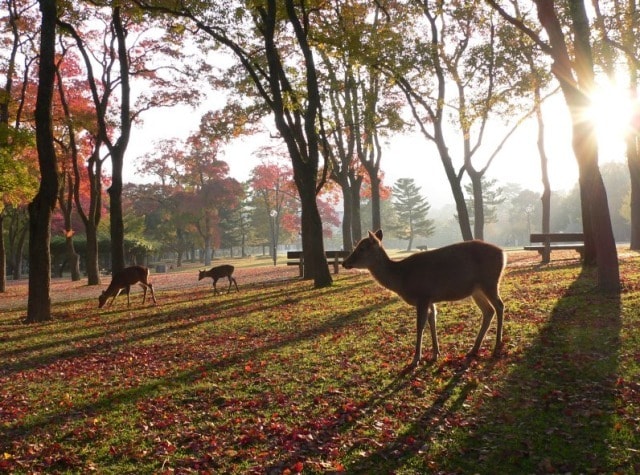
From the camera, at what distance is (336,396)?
6645mm

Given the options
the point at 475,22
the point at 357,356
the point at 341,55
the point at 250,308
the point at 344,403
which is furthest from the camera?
the point at 475,22

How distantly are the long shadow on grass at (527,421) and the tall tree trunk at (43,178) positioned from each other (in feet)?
43.2

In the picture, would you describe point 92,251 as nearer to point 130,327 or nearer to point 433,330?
point 130,327

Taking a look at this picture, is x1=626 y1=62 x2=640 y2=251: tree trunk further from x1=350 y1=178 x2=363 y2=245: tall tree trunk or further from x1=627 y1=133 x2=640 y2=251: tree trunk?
x1=350 y1=178 x2=363 y2=245: tall tree trunk

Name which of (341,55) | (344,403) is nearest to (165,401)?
(344,403)

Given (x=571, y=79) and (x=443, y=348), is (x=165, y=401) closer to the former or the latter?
(x=443, y=348)

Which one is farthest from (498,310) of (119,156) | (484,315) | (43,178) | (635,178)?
(635,178)

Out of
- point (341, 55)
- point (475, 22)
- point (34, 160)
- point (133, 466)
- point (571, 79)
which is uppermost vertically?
point (475, 22)

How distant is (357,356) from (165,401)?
3246 mm

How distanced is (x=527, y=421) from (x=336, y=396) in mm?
2401

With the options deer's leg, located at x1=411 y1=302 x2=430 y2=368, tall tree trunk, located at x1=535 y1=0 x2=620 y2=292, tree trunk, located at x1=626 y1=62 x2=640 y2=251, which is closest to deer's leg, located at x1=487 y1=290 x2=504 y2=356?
deer's leg, located at x1=411 y1=302 x2=430 y2=368

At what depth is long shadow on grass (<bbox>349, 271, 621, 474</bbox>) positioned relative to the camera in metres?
4.57

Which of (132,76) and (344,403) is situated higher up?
(132,76)

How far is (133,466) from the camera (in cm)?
500
